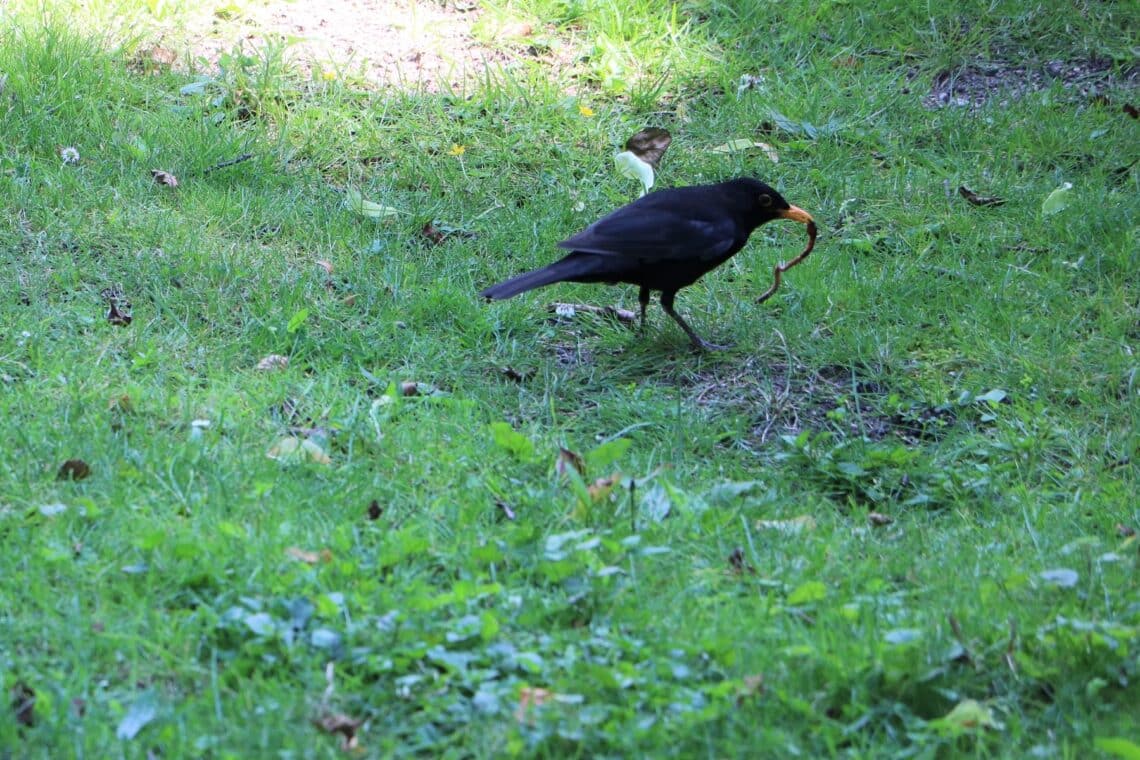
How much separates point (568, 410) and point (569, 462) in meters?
0.87

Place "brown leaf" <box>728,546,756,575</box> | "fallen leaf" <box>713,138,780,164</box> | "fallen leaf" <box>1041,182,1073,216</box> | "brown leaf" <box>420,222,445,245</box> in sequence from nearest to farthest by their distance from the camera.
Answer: "brown leaf" <box>728,546,756,575</box> → "brown leaf" <box>420,222,445,245</box> → "fallen leaf" <box>1041,182,1073,216</box> → "fallen leaf" <box>713,138,780,164</box>

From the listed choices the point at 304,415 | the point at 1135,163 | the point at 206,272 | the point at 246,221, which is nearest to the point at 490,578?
the point at 304,415

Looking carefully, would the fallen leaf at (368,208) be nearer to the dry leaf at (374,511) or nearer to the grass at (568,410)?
the grass at (568,410)

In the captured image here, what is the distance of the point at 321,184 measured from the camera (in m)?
6.08

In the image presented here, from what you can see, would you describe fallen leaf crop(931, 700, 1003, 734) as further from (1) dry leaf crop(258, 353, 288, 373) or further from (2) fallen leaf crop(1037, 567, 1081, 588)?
(1) dry leaf crop(258, 353, 288, 373)

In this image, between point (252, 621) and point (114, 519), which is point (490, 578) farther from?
point (114, 519)

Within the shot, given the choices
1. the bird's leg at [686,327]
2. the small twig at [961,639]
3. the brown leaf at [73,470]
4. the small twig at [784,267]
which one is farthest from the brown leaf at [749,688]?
the small twig at [784,267]

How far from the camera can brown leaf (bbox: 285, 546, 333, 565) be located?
125 inches

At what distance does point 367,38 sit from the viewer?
7.26m

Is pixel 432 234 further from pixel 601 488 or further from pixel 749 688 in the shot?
pixel 749 688

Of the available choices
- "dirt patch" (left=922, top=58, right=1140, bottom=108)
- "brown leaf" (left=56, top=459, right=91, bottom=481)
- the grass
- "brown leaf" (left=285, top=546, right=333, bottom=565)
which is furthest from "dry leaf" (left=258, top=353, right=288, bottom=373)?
"dirt patch" (left=922, top=58, right=1140, bottom=108)

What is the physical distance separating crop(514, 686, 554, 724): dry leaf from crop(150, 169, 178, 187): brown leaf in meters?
3.87

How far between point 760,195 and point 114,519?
300cm

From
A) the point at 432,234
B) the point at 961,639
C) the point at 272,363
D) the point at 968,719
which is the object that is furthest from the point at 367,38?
the point at 968,719
